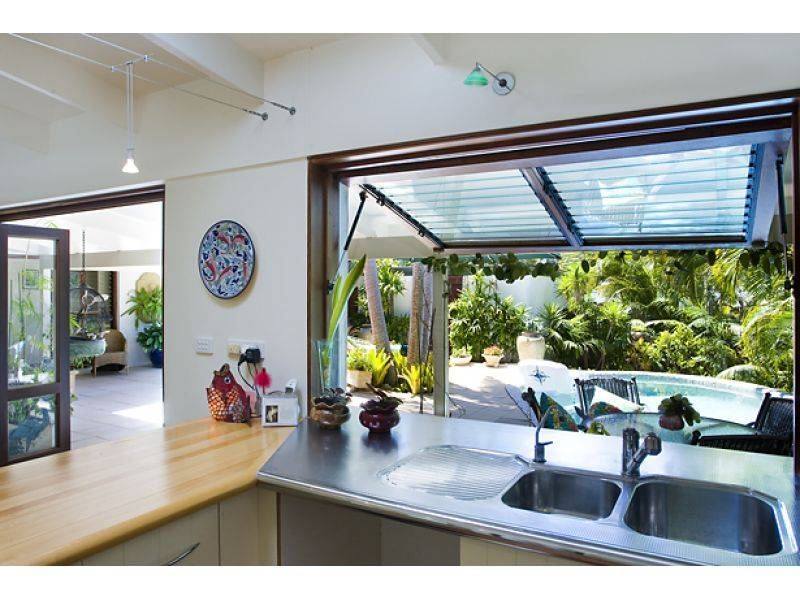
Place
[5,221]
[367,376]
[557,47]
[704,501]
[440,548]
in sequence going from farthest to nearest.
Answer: [367,376] → [5,221] → [440,548] → [557,47] → [704,501]

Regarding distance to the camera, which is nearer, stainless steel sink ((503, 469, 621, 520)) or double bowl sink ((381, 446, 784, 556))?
double bowl sink ((381, 446, 784, 556))

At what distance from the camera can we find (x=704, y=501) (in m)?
1.53

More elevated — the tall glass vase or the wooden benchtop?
the tall glass vase

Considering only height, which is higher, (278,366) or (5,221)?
(5,221)

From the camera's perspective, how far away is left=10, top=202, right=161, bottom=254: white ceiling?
6.02 metres

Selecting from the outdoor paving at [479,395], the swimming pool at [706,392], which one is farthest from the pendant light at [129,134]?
the swimming pool at [706,392]

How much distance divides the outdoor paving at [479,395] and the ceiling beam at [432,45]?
2797mm

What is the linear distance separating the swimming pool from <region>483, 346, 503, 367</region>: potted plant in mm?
750

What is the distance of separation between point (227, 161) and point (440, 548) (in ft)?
6.59

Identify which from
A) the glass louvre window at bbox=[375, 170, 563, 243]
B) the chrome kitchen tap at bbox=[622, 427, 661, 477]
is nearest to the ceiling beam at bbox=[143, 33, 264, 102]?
the glass louvre window at bbox=[375, 170, 563, 243]

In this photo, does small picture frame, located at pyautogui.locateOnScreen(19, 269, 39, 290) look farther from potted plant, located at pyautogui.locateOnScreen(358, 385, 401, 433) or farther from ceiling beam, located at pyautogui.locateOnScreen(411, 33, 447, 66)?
ceiling beam, located at pyautogui.locateOnScreen(411, 33, 447, 66)

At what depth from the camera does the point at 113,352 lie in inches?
353

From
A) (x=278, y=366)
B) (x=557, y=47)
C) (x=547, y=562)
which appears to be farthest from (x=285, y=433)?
(x=557, y=47)
